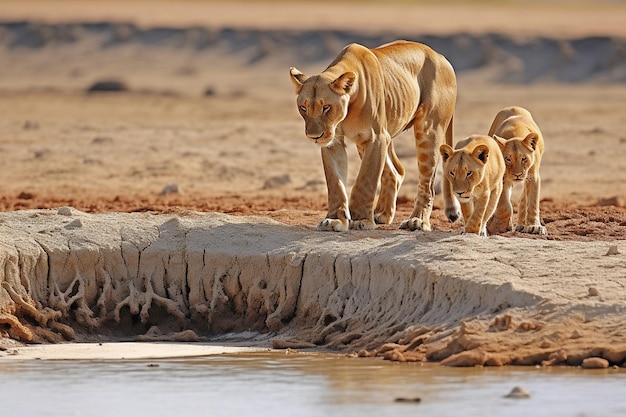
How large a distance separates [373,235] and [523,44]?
32913mm

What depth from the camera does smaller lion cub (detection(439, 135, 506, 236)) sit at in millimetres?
11898

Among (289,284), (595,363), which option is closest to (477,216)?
(289,284)

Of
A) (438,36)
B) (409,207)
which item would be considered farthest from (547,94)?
(409,207)

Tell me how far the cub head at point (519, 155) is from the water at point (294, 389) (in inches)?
121

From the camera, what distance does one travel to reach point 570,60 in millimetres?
41531

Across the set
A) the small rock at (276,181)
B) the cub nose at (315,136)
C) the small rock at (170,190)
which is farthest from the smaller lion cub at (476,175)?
the small rock at (276,181)

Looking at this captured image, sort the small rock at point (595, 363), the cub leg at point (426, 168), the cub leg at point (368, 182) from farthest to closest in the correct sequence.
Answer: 1. the cub leg at point (426, 168)
2. the cub leg at point (368, 182)
3. the small rock at point (595, 363)

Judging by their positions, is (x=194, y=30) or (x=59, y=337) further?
(x=194, y=30)

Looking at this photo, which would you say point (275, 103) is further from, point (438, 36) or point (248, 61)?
point (438, 36)

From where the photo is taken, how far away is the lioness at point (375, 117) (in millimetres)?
12016

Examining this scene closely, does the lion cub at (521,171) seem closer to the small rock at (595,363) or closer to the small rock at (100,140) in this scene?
the small rock at (595,363)

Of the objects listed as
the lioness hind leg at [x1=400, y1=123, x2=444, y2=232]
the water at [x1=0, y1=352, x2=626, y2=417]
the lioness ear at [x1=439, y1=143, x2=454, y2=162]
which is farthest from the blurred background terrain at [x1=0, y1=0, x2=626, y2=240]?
the water at [x1=0, y1=352, x2=626, y2=417]

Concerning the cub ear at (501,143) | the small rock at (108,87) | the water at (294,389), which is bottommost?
the water at (294,389)

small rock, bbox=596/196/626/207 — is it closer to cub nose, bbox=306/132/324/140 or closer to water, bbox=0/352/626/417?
cub nose, bbox=306/132/324/140
